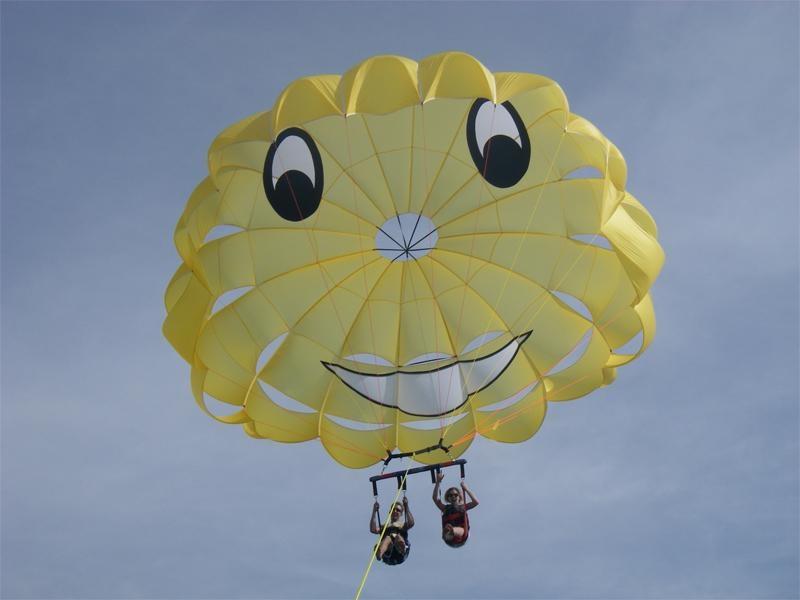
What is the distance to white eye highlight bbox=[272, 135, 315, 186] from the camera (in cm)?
1502

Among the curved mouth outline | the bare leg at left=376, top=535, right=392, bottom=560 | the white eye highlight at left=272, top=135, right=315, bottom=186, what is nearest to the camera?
the bare leg at left=376, top=535, right=392, bottom=560

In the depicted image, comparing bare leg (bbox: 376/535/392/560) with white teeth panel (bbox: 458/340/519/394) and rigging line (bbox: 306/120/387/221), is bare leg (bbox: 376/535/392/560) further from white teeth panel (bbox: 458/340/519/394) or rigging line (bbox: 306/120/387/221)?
rigging line (bbox: 306/120/387/221)

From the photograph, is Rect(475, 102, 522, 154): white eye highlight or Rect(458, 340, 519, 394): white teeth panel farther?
Rect(458, 340, 519, 394): white teeth panel

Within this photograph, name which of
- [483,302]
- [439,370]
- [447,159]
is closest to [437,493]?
[439,370]

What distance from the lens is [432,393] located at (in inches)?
631

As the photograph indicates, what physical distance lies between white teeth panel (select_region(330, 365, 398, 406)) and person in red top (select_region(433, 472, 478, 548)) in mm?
1626

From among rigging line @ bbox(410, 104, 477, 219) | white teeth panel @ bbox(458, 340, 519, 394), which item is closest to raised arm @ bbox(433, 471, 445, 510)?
white teeth panel @ bbox(458, 340, 519, 394)

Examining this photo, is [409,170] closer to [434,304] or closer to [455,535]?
[434,304]

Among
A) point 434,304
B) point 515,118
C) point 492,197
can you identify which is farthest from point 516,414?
point 515,118

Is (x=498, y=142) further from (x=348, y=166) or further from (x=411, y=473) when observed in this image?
(x=411, y=473)

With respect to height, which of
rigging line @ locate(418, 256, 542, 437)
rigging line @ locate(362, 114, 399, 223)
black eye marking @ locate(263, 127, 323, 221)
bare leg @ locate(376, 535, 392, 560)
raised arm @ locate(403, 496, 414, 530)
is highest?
rigging line @ locate(362, 114, 399, 223)

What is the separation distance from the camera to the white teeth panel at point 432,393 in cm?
1602

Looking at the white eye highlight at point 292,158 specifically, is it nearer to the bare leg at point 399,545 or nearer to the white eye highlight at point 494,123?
the white eye highlight at point 494,123

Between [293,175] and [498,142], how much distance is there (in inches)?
97.0
